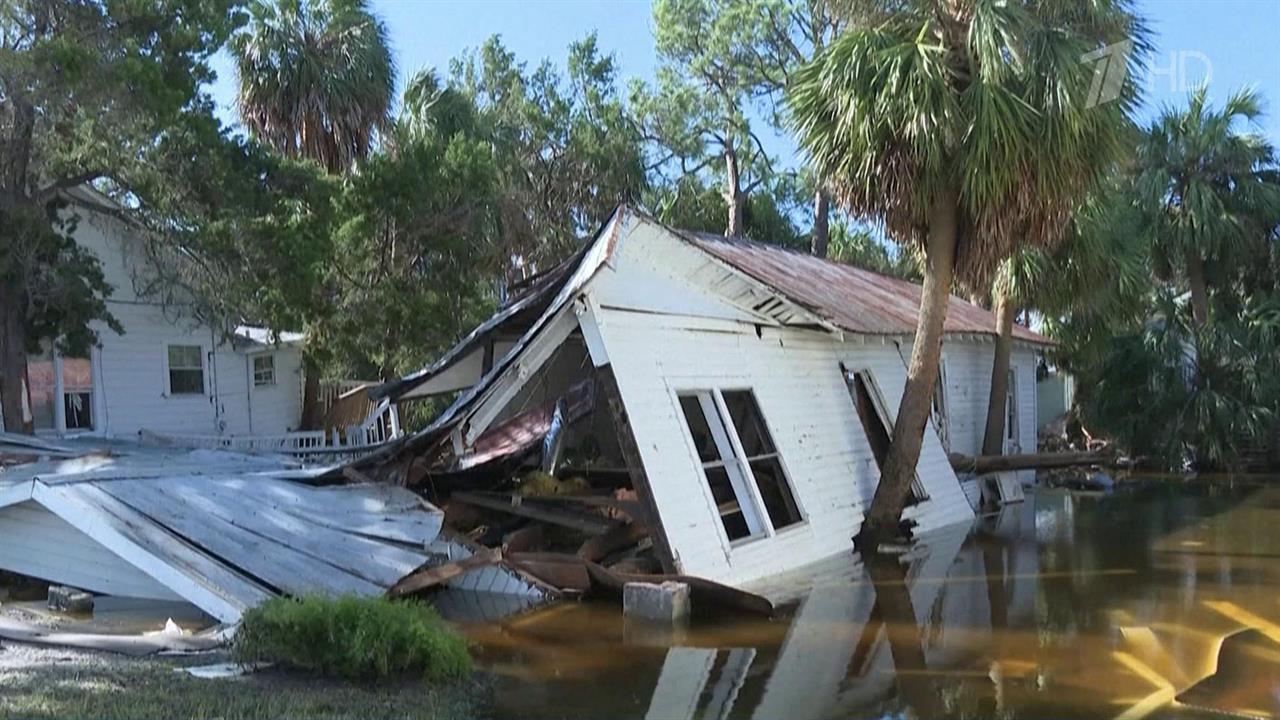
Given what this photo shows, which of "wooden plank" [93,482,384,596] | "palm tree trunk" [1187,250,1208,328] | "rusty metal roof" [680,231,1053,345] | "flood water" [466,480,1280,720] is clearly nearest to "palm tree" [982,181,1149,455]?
"rusty metal roof" [680,231,1053,345]

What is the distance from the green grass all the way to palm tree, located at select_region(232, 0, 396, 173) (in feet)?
57.1

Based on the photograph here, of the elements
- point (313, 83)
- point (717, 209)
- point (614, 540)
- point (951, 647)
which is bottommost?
point (951, 647)

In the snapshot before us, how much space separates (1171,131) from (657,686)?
2403 cm

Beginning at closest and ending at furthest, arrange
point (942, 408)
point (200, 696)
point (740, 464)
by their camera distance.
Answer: point (200, 696) → point (740, 464) → point (942, 408)

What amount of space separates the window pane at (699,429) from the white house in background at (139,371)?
814 centimetres

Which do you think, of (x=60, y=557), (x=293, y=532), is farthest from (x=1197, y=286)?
(x=60, y=557)

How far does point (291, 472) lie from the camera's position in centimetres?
1066

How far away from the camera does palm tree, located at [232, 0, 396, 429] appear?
22203 mm

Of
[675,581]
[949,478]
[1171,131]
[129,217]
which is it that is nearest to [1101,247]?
[949,478]

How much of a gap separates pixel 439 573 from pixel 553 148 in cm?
2104

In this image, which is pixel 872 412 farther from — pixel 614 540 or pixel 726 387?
pixel 614 540

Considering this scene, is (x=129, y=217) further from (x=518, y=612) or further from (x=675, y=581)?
(x=675, y=581)

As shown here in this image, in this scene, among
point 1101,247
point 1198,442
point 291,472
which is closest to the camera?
point 291,472

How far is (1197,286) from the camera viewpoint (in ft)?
85.3
